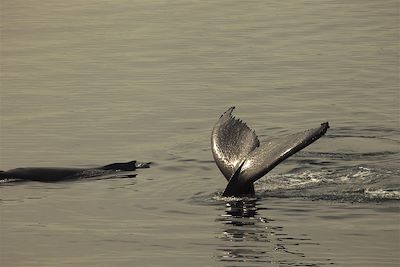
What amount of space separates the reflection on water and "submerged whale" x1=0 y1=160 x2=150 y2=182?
2584 mm

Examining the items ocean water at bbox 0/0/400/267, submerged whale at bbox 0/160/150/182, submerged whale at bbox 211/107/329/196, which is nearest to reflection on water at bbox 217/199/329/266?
ocean water at bbox 0/0/400/267

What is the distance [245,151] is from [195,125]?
19.7 feet

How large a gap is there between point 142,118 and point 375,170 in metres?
6.15

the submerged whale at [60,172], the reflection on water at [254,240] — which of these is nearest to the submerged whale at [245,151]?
the reflection on water at [254,240]

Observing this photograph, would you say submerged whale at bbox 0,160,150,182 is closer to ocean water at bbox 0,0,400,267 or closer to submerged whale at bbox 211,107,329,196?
ocean water at bbox 0,0,400,267

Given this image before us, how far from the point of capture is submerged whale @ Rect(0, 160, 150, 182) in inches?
696

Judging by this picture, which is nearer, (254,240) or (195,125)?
(254,240)

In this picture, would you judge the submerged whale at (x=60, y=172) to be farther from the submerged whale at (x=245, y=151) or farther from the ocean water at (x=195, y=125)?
the submerged whale at (x=245, y=151)

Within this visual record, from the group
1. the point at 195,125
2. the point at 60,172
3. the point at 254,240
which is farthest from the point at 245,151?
the point at 195,125

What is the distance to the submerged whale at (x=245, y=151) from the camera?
14.9 meters

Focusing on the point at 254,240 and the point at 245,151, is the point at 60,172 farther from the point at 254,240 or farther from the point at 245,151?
the point at 254,240

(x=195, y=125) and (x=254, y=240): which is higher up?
(x=195, y=125)

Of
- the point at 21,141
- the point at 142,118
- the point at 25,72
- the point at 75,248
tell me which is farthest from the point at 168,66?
the point at 75,248

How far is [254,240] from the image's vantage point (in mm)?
14000
